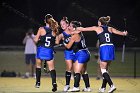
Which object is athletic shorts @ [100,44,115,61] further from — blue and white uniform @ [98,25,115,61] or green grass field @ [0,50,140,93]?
green grass field @ [0,50,140,93]

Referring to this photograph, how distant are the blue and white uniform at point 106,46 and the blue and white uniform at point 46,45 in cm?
129

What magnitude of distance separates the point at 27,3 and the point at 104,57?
2980cm

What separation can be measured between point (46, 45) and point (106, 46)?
5.15 ft

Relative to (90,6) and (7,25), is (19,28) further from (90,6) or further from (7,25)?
(90,6)

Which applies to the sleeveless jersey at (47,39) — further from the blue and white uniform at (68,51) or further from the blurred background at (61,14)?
the blurred background at (61,14)

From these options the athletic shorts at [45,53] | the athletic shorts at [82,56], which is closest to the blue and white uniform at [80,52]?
the athletic shorts at [82,56]

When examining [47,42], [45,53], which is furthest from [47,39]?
[45,53]

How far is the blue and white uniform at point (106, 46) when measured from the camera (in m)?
12.1

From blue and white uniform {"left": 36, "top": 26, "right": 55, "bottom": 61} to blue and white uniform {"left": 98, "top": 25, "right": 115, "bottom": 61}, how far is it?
1286mm

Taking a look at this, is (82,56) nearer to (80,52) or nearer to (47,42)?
(80,52)

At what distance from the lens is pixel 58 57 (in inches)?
1067

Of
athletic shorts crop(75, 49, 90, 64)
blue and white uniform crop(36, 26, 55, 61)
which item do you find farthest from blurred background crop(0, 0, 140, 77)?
athletic shorts crop(75, 49, 90, 64)

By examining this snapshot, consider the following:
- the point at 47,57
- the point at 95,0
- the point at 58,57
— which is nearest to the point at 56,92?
the point at 47,57

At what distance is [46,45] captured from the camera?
1236cm
